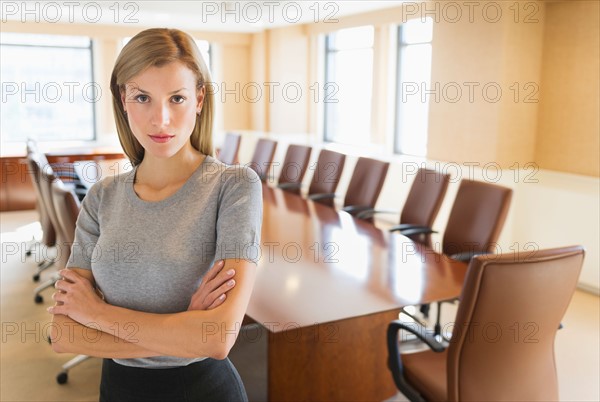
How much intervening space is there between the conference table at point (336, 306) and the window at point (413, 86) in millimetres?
4512

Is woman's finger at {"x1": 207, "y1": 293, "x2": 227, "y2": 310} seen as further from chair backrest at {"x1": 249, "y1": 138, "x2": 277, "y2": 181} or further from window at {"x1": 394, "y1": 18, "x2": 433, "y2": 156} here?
window at {"x1": 394, "y1": 18, "x2": 433, "y2": 156}

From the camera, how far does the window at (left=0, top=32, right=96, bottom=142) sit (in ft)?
29.3

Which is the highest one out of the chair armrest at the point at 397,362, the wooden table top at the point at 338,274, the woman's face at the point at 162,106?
the woman's face at the point at 162,106

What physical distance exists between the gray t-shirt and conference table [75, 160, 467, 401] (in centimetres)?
119

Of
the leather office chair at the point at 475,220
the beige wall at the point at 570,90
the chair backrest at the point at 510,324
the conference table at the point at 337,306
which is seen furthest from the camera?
the beige wall at the point at 570,90

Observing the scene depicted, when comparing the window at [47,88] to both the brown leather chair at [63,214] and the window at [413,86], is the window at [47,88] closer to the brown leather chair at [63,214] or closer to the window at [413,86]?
the window at [413,86]

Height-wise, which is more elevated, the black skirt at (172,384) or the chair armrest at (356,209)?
the black skirt at (172,384)

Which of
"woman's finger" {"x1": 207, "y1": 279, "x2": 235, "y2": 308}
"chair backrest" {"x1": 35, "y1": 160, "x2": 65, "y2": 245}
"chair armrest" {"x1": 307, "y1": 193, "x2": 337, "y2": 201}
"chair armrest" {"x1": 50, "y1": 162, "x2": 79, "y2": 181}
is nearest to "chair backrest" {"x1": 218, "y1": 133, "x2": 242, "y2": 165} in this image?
"chair armrest" {"x1": 50, "y1": 162, "x2": 79, "y2": 181}

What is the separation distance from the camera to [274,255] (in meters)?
3.29

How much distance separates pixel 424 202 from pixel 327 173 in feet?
4.71

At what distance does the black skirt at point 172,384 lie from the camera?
1.24 metres

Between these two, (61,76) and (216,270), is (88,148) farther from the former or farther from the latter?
(216,270)

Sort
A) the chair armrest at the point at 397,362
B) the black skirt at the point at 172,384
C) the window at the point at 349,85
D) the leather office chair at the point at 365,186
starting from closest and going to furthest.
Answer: the black skirt at the point at 172,384, the chair armrest at the point at 397,362, the leather office chair at the point at 365,186, the window at the point at 349,85

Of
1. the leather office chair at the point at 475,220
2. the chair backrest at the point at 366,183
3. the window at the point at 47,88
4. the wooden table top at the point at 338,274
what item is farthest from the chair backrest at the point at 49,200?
the window at the point at 47,88
